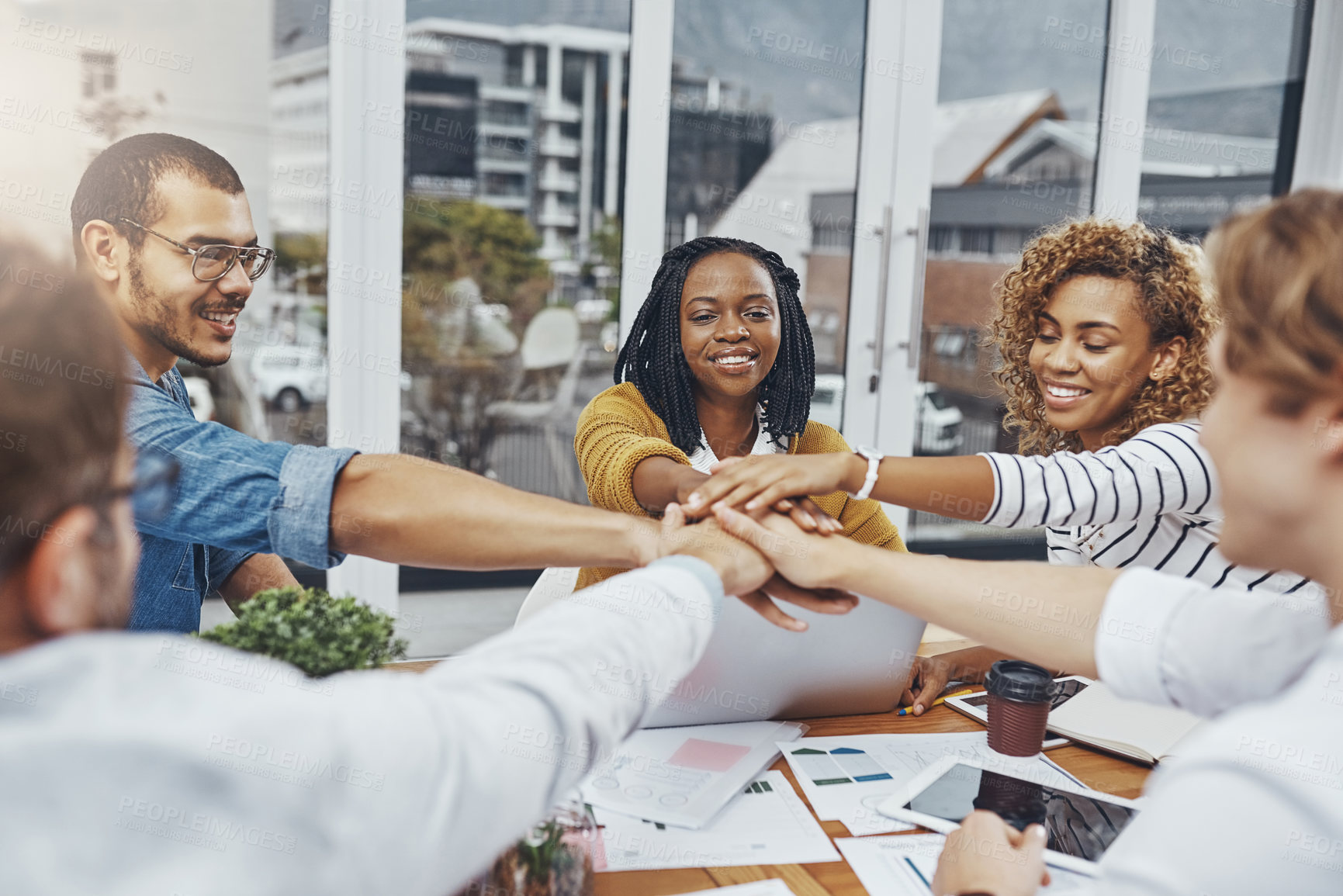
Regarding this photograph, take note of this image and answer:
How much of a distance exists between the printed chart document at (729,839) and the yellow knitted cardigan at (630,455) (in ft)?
2.26

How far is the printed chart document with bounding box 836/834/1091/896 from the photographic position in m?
1.09

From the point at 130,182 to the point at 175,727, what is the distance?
1.18 meters

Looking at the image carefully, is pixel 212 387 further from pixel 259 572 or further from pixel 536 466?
pixel 259 572

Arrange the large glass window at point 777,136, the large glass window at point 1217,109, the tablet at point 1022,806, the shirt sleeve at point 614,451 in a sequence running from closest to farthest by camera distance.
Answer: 1. the tablet at point 1022,806
2. the shirt sleeve at point 614,451
3. the large glass window at point 777,136
4. the large glass window at point 1217,109

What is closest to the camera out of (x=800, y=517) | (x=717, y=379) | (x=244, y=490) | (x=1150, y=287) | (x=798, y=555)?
(x=244, y=490)

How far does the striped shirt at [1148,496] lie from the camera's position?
162 centimetres

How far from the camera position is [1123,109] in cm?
373

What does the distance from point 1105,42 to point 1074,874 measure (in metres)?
3.47

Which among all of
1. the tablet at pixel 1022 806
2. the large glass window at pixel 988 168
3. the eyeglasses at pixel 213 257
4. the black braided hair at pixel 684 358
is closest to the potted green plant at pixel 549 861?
the tablet at pixel 1022 806

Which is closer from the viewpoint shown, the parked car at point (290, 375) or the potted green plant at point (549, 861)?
the potted green plant at point (549, 861)

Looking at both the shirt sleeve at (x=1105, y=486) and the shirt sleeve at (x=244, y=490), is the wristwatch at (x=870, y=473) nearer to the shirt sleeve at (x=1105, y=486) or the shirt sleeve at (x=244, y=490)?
the shirt sleeve at (x=1105, y=486)

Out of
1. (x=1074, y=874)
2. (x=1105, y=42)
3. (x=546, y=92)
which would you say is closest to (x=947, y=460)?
(x=1074, y=874)

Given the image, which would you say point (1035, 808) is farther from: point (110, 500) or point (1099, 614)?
point (110, 500)

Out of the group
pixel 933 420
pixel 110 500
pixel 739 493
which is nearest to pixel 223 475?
pixel 110 500
